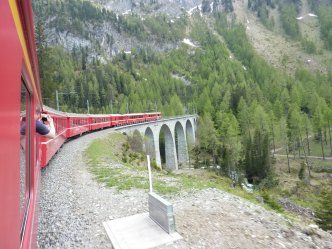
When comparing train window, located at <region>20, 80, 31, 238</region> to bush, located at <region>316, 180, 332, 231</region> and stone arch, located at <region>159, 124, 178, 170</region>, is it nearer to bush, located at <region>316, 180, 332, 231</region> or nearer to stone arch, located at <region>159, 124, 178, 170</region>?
bush, located at <region>316, 180, 332, 231</region>

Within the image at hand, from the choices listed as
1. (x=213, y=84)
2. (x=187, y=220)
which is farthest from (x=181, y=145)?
(x=213, y=84)

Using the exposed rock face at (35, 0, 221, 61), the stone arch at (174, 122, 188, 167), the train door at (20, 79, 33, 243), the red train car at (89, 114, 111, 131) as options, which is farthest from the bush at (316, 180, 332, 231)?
the exposed rock face at (35, 0, 221, 61)

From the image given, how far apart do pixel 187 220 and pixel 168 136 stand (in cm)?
4250

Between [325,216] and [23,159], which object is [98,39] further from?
[23,159]

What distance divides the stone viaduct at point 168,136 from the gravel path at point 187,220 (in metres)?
20.8

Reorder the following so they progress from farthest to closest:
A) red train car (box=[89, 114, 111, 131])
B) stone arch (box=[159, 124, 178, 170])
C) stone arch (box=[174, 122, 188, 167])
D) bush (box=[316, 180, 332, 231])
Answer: stone arch (box=[174, 122, 188, 167]) < stone arch (box=[159, 124, 178, 170]) < red train car (box=[89, 114, 111, 131]) < bush (box=[316, 180, 332, 231])

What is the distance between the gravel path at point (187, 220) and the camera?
17.4ft

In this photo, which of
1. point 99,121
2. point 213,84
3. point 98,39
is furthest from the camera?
point 98,39

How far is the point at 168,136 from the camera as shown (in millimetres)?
48594

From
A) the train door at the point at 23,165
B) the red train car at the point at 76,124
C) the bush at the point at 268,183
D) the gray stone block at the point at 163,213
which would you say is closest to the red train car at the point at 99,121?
the red train car at the point at 76,124

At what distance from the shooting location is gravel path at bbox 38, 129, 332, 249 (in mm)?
5309

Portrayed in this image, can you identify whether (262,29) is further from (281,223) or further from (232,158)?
(281,223)

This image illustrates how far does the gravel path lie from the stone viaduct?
20818mm

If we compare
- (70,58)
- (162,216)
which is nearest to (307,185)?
(162,216)
